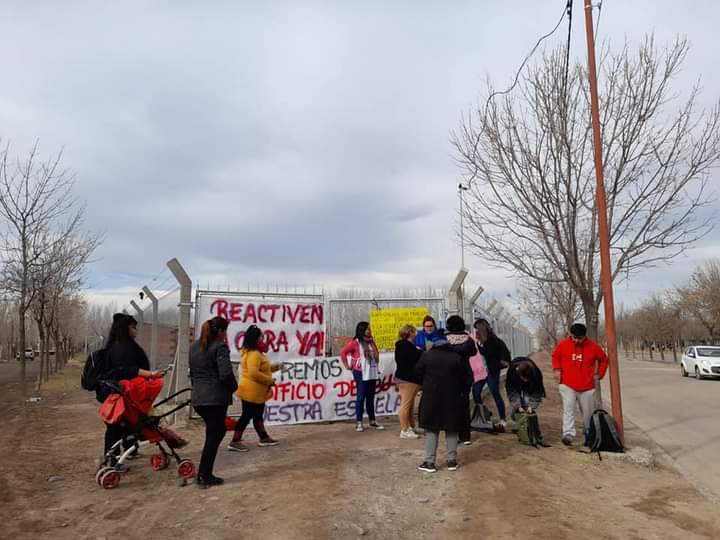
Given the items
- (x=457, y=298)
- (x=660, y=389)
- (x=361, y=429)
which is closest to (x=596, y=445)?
(x=361, y=429)

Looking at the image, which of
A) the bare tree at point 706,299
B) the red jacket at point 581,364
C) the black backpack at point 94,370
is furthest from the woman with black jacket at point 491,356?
the bare tree at point 706,299

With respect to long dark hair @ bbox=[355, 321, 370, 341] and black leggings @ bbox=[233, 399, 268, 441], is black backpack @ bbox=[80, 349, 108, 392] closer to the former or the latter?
black leggings @ bbox=[233, 399, 268, 441]

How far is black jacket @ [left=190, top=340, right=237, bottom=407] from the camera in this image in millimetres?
5426

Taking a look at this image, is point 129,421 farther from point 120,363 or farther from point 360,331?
point 360,331

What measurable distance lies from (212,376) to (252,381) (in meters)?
1.51

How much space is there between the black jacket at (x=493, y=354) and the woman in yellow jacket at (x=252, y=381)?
3331 millimetres

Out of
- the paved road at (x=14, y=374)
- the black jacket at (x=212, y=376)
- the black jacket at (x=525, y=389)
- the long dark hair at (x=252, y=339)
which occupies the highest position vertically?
the long dark hair at (x=252, y=339)

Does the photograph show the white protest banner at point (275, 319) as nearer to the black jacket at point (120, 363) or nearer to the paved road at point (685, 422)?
the black jacket at point (120, 363)

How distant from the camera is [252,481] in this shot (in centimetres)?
566

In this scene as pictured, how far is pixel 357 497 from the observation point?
16.9 feet

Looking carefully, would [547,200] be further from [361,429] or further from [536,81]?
[361,429]

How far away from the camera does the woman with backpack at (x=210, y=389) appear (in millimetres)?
5414

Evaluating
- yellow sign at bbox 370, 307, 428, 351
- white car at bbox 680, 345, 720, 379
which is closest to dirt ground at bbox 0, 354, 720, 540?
yellow sign at bbox 370, 307, 428, 351

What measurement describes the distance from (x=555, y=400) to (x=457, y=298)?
238 inches
